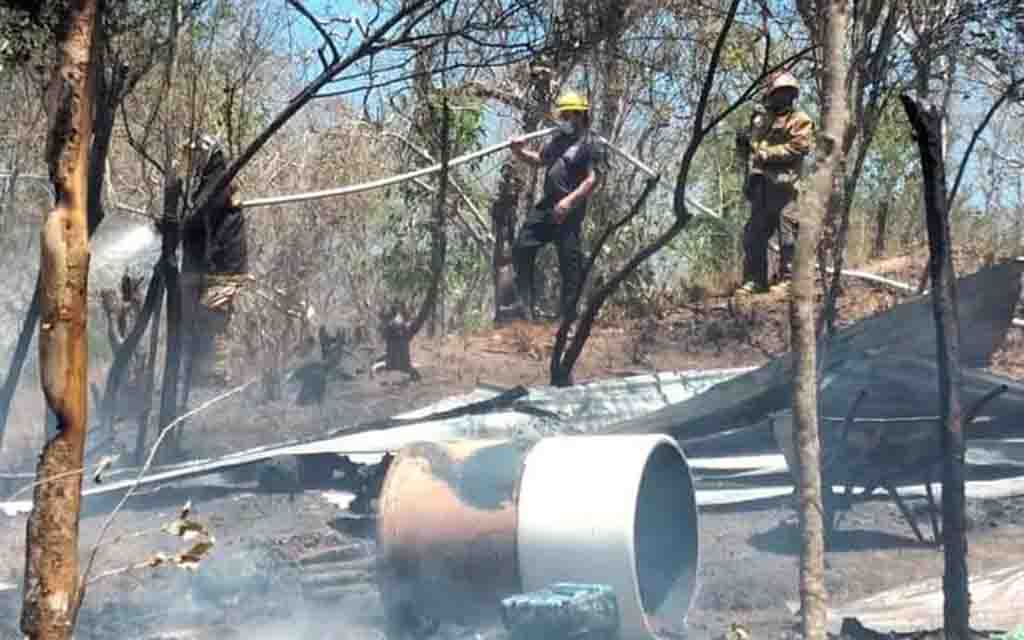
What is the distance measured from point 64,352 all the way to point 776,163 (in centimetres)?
801

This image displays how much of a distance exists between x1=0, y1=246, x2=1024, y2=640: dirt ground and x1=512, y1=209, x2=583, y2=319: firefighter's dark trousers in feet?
2.95

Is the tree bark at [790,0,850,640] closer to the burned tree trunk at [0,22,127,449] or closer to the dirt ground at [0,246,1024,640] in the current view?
the dirt ground at [0,246,1024,640]

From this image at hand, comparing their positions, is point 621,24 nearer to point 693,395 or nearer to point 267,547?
point 693,395

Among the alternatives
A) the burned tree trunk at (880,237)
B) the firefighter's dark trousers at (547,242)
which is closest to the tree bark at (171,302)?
the firefighter's dark trousers at (547,242)

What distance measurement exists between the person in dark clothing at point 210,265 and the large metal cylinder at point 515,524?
307 centimetres

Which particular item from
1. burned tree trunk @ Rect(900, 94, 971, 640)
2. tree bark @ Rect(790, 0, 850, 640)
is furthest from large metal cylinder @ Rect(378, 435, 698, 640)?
Answer: burned tree trunk @ Rect(900, 94, 971, 640)

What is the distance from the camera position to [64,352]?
11.8 ft

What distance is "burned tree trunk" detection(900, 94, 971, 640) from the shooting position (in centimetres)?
531

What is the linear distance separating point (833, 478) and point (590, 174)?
4.58 m

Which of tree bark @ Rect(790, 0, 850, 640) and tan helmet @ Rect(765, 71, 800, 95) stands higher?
tan helmet @ Rect(765, 71, 800, 95)

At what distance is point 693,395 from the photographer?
8.72 m

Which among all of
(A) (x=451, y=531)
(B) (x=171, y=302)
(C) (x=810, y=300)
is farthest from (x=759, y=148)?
(C) (x=810, y=300)

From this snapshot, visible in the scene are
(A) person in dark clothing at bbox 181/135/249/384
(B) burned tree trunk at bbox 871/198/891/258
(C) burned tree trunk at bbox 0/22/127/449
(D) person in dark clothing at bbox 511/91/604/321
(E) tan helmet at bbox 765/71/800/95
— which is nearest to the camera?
(C) burned tree trunk at bbox 0/22/127/449

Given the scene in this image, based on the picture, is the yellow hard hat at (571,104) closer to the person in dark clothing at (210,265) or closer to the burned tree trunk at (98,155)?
the person in dark clothing at (210,265)
